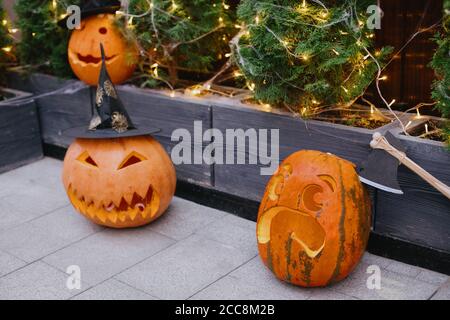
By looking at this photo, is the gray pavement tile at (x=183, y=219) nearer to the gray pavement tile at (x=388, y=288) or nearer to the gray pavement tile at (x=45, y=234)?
the gray pavement tile at (x=45, y=234)

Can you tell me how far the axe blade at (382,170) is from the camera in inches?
147

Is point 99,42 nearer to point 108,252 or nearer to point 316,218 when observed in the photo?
point 108,252


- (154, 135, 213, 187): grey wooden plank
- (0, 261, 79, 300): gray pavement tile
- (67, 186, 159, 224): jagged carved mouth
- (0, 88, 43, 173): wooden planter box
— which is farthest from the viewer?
(0, 88, 43, 173): wooden planter box

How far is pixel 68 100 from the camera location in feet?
19.4

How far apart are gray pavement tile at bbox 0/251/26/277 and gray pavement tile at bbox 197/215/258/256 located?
49.4 inches

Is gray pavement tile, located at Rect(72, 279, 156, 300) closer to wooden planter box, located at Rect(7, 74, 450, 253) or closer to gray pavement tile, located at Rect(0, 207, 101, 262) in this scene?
gray pavement tile, located at Rect(0, 207, 101, 262)

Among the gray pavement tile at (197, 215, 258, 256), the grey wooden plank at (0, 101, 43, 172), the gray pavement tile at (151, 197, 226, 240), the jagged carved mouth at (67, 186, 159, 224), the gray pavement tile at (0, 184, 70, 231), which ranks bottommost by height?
the gray pavement tile at (197, 215, 258, 256)

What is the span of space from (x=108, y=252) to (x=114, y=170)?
1.86ft

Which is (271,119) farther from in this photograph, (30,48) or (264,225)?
(30,48)

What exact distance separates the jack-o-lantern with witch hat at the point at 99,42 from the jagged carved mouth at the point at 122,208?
1.28 metres

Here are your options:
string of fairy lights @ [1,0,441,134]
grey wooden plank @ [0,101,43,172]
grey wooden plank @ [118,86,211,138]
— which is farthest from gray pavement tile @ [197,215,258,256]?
grey wooden plank @ [0,101,43,172]

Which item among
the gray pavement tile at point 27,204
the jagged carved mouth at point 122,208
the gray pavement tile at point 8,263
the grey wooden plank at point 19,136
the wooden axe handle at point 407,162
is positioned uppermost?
the wooden axe handle at point 407,162

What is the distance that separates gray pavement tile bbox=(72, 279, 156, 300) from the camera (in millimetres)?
3807

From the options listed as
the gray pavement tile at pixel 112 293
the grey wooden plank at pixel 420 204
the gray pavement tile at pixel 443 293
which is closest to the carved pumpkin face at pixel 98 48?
the gray pavement tile at pixel 112 293
